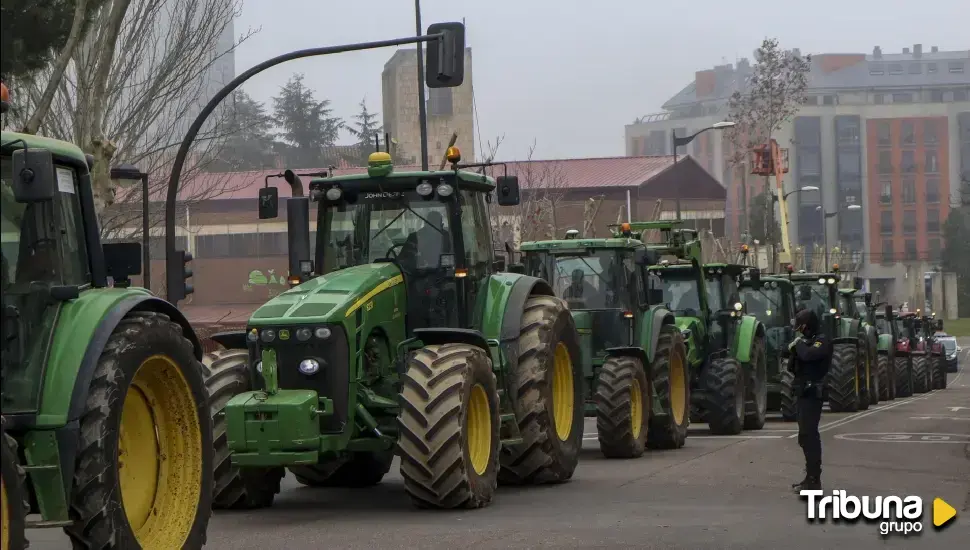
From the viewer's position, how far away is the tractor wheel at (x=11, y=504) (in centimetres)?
732

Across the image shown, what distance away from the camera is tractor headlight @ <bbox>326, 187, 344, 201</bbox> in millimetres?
15091

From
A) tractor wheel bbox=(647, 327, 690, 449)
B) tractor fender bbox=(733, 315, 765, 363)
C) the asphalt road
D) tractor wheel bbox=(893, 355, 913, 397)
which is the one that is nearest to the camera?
the asphalt road

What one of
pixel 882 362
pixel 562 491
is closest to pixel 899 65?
pixel 882 362

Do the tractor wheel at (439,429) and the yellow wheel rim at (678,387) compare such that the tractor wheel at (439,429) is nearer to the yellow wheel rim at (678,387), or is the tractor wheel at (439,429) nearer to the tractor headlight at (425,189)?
the tractor headlight at (425,189)

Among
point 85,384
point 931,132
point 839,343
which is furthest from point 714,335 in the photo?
point 931,132

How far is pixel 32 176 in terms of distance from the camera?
806cm

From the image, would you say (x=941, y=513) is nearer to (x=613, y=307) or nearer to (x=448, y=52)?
(x=613, y=307)

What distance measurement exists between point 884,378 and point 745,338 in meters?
13.8

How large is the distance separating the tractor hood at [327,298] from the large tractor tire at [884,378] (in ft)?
82.7

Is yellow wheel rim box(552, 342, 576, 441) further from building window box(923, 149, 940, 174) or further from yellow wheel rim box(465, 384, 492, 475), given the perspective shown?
building window box(923, 149, 940, 174)

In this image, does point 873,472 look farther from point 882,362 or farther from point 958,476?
point 882,362

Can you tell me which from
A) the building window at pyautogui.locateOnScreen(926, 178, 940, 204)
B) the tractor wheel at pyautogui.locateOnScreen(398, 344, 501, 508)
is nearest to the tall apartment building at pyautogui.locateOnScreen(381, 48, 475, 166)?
the tractor wheel at pyautogui.locateOnScreen(398, 344, 501, 508)

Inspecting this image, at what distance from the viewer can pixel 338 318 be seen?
13242 mm

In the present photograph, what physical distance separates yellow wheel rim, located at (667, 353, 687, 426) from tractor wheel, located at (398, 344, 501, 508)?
7.84m
